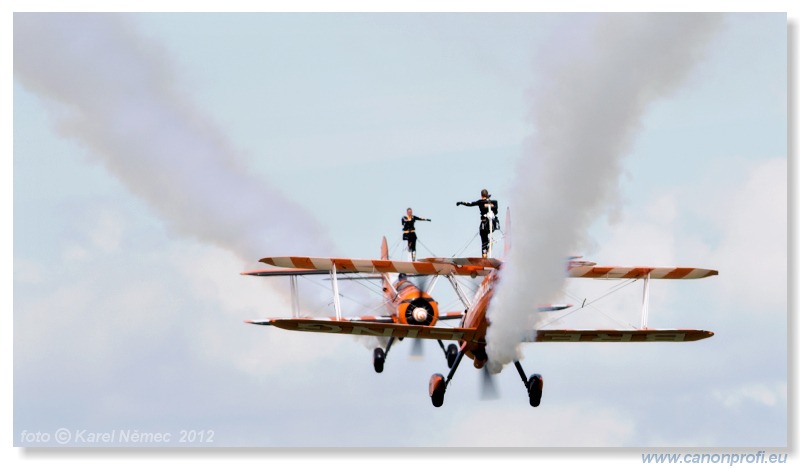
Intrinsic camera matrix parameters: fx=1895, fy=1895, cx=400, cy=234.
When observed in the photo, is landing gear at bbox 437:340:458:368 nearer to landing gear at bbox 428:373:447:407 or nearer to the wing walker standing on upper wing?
the wing walker standing on upper wing

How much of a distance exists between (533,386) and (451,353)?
6860mm

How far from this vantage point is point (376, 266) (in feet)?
141

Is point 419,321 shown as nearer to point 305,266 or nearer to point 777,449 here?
point 305,266

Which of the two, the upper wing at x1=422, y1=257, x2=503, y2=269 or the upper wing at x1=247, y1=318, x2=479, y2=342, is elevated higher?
the upper wing at x1=422, y1=257, x2=503, y2=269

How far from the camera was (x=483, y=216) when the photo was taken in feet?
132

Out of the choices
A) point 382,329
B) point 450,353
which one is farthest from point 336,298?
point 450,353

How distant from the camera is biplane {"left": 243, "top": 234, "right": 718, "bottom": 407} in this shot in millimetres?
38562

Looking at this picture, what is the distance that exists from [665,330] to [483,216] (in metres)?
4.52

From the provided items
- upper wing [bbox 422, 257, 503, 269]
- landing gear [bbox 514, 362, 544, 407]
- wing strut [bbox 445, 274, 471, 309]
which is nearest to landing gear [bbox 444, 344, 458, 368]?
wing strut [bbox 445, 274, 471, 309]

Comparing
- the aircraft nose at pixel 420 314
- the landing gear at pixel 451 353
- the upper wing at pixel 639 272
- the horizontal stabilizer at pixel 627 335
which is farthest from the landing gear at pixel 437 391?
the landing gear at pixel 451 353

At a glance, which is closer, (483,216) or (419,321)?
(483,216)

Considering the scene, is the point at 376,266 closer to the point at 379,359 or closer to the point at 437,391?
the point at 379,359

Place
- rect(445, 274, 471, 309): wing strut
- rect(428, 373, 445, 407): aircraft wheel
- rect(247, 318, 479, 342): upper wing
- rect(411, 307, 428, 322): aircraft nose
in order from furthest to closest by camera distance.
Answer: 1. rect(411, 307, 428, 322): aircraft nose
2. rect(445, 274, 471, 309): wing strut
3. rect(428, 373, 445, 407): aircraft wheel
4. rect(247, 318, 479, 342): upper wing

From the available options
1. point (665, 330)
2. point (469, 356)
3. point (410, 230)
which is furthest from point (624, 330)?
point (410, 230)
